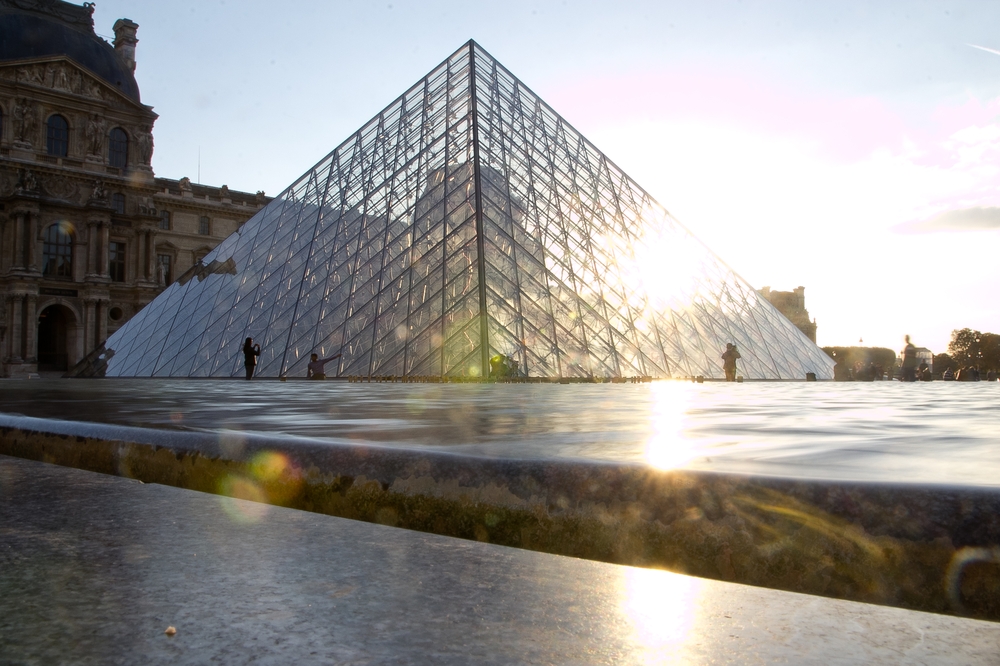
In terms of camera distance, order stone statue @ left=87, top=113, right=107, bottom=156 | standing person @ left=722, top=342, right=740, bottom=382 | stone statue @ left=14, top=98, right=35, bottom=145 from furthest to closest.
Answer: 1. stone statue @ left=87, top=113, right=107, bottom=156
2. stone statue @ left=14, top=98, right=35, bottom=145
3. standing person @ left=722, top=342, right=740, bottom=382

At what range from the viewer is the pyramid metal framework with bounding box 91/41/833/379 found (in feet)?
60.8

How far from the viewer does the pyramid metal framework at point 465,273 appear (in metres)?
18.5

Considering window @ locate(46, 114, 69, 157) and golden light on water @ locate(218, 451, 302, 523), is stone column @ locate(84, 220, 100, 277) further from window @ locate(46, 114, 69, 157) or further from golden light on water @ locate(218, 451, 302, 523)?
golden light on water @ locate(218, 451, 302, 523)

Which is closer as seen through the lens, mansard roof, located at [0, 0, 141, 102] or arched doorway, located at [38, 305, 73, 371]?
arched doorway, located at [38, 305, 73, 371]

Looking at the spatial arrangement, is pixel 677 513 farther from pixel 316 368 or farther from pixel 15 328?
pixel 15 328

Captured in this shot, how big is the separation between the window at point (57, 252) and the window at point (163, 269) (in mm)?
6044

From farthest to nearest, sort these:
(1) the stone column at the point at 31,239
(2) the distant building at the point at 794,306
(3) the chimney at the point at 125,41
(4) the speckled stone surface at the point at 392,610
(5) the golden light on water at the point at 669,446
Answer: (2) the distant building at the point at 794,306 → (3) the chimney at the point at 125,41 → (1) the stone column at the point at 31,239 → (5) the golden light on water at the point at 669,446 → (4) the speckled stone surface at the point at 392,610

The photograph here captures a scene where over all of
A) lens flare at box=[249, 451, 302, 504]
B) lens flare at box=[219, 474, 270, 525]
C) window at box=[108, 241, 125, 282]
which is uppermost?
window at box=[108, 241, 125, 282]

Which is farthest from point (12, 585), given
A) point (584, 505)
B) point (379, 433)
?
point (379, 433)

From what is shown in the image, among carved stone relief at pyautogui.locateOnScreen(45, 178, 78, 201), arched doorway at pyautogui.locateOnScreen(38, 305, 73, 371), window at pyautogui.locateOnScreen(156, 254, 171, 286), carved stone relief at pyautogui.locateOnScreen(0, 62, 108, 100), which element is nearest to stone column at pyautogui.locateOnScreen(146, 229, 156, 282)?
window at pyautogui.locateOnScreen(156, 254, 171, 286)

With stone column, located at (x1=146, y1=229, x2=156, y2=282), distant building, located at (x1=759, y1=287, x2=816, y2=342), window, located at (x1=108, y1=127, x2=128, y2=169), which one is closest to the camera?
window, located at (x1=108, y1=127, x2=128, y2=169)

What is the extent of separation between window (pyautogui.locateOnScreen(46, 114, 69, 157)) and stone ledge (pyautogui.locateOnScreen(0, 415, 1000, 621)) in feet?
164

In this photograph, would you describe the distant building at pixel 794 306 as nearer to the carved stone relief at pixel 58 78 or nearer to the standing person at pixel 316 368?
the carved stone relief at pixel 58 78

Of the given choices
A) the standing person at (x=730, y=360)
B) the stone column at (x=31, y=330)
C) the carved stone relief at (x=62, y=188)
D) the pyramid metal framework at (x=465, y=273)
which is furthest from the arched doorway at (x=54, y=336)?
the standing person at (x=730, y=360)
